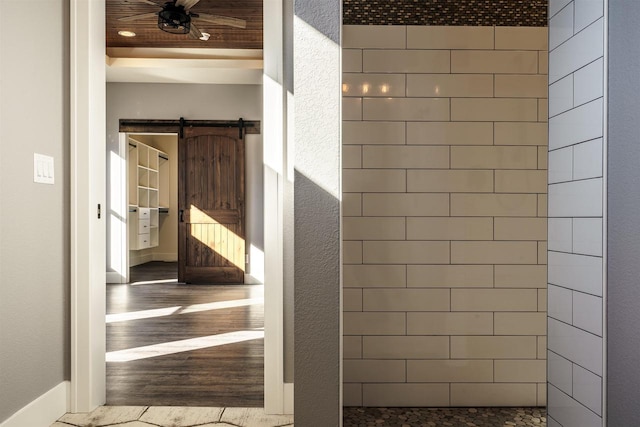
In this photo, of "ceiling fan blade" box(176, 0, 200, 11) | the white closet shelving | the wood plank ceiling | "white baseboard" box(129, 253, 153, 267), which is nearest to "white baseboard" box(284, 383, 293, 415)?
"ceiling fan blade" box(176, 0, 200, 11)

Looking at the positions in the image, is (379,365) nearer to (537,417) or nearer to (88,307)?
(537,417)

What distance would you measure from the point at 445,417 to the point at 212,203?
187 inches

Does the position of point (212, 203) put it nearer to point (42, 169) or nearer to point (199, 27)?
point (199, 27)

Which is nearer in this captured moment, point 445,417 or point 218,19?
point 445,417

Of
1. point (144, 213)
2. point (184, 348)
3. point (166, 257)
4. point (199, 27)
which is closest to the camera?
point (184, 348)

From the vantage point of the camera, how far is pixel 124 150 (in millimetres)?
6211

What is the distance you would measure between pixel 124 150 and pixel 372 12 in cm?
496

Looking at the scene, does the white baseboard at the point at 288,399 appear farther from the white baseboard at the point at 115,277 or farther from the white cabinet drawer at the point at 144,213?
the white cabinet drawer at the point at 144,213

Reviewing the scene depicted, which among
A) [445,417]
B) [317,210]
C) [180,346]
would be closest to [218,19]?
[180,346]

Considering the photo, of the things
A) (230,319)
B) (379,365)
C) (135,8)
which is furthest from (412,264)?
(135,8)

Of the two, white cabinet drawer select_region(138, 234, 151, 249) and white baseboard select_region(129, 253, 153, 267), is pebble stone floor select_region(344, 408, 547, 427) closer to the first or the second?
white cabinet drawer select_region(138, 234, 151, 249)

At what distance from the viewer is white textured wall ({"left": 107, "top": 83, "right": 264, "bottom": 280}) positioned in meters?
6.16

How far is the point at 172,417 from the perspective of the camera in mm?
2053

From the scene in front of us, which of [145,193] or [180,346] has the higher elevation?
[145,193]
